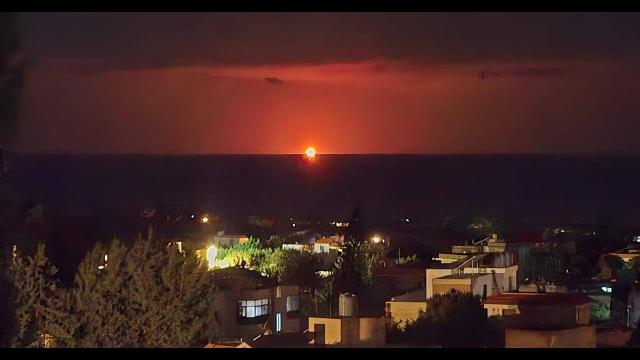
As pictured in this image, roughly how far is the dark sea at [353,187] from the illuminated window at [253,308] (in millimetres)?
10551

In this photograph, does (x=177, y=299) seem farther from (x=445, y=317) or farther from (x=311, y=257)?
(x=311, y=257)

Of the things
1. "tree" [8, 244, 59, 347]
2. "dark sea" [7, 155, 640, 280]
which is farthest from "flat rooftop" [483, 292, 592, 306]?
"dark sea" [7, 155, 640, 280]

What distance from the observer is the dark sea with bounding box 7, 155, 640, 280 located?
26.6 metres

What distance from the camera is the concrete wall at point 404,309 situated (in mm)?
11305

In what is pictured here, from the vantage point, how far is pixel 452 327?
33.3 ft

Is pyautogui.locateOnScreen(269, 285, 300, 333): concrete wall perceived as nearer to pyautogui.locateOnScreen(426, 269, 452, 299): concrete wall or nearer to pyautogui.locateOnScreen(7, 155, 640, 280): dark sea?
pyautogui.locateOnScreen(426, 269, 452, 299): concrete wall

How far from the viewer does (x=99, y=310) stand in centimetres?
808

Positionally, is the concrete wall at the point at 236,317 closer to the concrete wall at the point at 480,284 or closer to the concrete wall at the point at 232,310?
the concrete wall at the point at 232,310

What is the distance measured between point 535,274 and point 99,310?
9339 mm

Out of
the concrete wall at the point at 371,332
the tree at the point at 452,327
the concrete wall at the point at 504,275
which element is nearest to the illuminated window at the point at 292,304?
the concrete wall at the point at 504,275

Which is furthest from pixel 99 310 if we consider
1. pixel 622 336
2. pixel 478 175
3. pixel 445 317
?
pixel 478 175

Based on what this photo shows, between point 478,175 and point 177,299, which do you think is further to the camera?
point 478,175

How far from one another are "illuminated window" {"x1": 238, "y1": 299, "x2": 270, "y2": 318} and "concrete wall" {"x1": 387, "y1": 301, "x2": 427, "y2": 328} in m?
1.73
